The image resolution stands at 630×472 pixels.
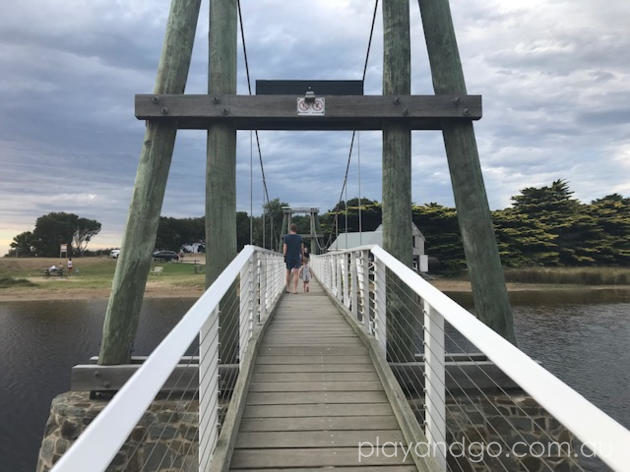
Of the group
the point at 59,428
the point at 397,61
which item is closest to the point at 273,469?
the point at 59,428

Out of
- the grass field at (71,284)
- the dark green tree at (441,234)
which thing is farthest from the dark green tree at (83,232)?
the dark green tree at (441,234)

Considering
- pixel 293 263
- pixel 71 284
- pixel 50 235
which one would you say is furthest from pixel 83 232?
pixel 293 263

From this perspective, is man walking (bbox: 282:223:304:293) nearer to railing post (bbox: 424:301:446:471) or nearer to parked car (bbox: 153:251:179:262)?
railing post (bbox: 424:301:446:471)

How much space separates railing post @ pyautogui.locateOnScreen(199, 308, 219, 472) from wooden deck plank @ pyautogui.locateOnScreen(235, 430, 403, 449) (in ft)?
0.87

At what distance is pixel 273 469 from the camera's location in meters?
1.97

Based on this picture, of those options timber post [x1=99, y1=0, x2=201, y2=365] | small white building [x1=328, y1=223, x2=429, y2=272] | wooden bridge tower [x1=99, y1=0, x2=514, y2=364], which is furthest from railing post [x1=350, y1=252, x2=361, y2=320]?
small white building [x1=328, y1=223, x2=429, y2=272]

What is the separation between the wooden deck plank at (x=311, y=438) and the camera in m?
2.14

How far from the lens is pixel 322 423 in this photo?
7.67 feet

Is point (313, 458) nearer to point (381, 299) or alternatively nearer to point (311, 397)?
point (311, 397)

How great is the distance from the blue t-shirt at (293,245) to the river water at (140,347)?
4882mm

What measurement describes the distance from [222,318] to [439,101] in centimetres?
291

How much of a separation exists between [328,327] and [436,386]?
250cm

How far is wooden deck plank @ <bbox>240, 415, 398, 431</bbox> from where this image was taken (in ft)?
7.51

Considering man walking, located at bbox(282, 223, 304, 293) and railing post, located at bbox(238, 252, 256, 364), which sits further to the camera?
man walking, located at bbox(282, 223, 304, 293)
